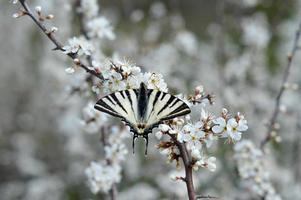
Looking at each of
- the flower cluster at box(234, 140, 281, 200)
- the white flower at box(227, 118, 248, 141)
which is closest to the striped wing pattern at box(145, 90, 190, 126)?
the white flower at box(227, 118, 248, 141)

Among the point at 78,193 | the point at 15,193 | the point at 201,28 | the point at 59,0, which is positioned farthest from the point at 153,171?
the point at 201,28

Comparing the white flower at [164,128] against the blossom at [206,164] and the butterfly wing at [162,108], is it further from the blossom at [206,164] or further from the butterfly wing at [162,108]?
the blossom at [206,164]

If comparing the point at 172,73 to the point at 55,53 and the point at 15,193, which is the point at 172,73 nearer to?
the point at 55,53

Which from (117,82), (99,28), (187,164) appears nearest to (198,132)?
(187,164)

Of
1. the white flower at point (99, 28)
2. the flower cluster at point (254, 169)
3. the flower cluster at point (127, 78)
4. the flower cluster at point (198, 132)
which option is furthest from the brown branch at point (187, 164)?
the white flower at point (99, 28)

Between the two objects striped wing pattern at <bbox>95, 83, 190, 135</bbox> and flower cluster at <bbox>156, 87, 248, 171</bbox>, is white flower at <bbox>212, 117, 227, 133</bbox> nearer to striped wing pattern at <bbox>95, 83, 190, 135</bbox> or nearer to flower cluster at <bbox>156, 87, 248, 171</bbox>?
flower cluster at <bbox>156, 87, 248, 171</bbox>
